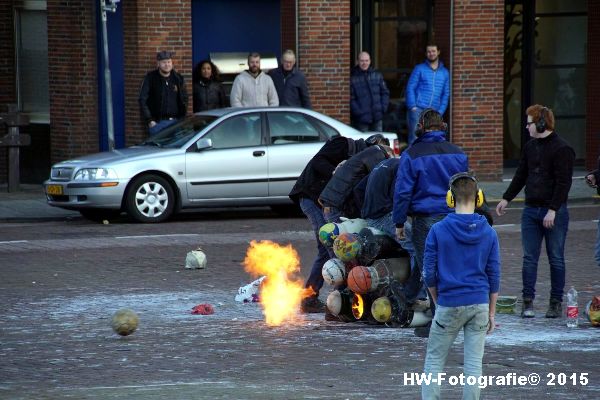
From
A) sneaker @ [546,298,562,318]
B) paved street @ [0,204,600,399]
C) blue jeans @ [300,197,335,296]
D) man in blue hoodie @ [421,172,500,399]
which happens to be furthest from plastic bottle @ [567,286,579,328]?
man in blue hoodie @ [421,172,500,399]

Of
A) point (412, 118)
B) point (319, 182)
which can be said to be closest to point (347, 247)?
point (319, 182)

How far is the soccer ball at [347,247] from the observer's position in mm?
10516

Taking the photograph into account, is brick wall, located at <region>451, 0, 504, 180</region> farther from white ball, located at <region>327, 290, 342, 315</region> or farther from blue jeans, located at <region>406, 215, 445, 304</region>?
white ball, located at <region>327, 290, 342, 315</region>

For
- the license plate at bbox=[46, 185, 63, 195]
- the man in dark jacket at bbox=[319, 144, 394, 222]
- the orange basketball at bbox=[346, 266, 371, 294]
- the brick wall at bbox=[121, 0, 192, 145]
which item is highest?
the brick wall at bbox=[121, 0, 192, 145]

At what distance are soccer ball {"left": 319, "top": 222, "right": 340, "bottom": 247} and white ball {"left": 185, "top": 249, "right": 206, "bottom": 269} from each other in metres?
3.22

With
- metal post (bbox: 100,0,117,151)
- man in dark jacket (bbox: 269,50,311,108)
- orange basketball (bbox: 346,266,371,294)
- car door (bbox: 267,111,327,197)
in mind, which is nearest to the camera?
orange basketball (bbox: 346,266,371,294)

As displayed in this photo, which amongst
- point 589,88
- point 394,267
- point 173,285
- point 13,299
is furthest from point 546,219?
point 589,88

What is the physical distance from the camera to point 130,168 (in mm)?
17500

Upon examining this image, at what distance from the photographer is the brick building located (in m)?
21.7

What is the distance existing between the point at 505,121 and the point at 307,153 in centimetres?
717

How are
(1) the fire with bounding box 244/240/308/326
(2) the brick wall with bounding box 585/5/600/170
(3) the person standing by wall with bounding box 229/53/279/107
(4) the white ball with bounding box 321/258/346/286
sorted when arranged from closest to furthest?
(4) the white ball with bounding box 321/258/346/286 < (1) the fire with bounding box 244/240/308/326 < (3) the person standing by wall with bounding box 229/53/279/107 < (2) the brick wall with bounding box 585/5/600/170

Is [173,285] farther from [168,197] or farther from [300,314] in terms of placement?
[168,197]

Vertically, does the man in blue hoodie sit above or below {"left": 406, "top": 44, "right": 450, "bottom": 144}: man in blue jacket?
below

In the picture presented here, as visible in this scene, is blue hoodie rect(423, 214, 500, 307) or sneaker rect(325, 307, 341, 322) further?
sneaker rect(325, 307, 341, 322)
